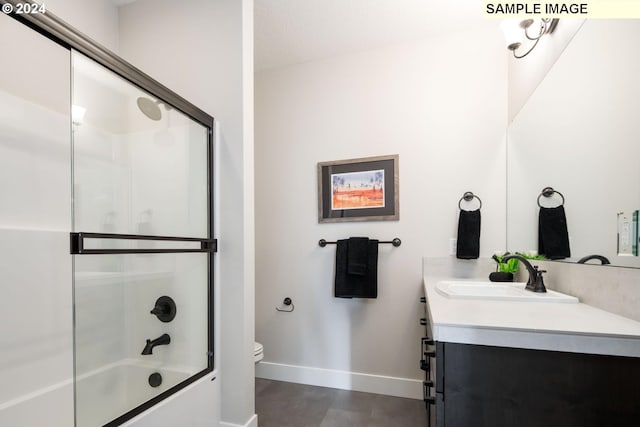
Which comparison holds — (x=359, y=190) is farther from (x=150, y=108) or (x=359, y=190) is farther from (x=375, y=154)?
(x=150, y=108)

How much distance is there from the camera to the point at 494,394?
848 millimetres

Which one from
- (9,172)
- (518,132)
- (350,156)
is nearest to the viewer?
(9,172)

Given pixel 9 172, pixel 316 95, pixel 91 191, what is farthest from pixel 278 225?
pixel 9 172

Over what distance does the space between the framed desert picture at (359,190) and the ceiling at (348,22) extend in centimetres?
89

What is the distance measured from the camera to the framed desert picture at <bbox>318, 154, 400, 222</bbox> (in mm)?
2250

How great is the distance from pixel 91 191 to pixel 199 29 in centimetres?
113

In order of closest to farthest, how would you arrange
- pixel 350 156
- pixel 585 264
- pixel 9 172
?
pixel 585 264, pixel 9 172, pixel 350 156

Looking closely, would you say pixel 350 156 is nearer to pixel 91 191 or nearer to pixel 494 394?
pixel 91 191

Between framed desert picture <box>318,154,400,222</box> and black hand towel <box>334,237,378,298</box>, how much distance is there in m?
0.22

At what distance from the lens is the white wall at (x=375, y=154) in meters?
2.09

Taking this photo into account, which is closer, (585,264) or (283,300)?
(585,264)

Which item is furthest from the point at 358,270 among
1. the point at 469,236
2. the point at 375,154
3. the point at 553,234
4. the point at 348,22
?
the point at 348,22

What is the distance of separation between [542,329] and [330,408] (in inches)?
64.0

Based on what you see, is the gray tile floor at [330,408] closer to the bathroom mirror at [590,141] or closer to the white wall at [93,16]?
the bathroom mirror at [590,141]
